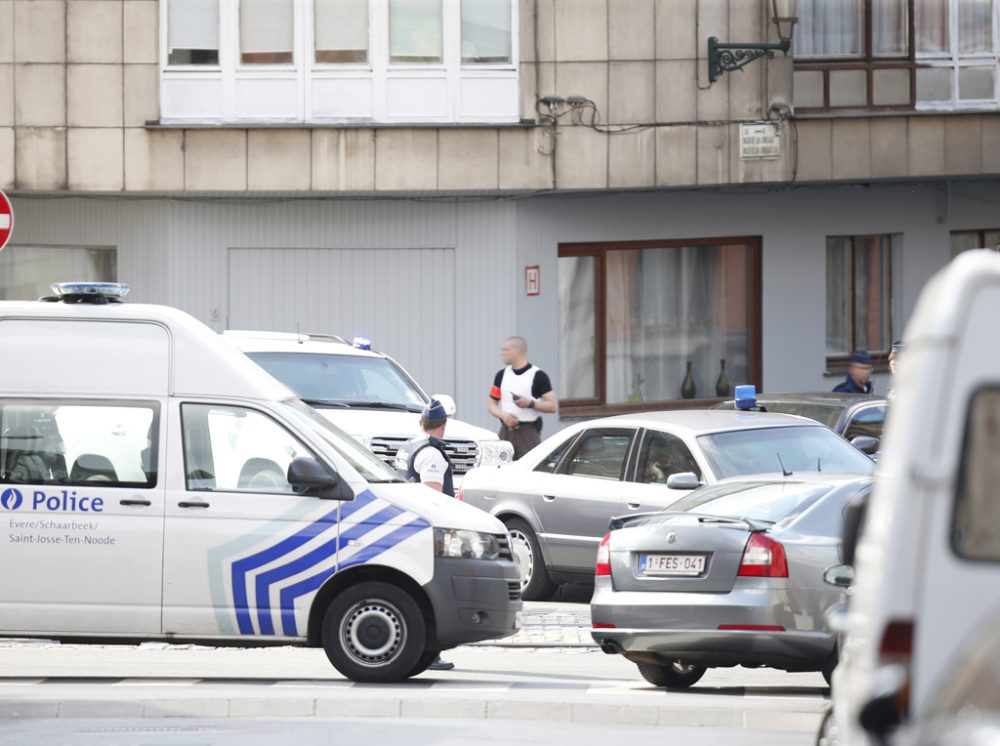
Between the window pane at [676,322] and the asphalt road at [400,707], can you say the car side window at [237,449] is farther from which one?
the window pane at [676,322]

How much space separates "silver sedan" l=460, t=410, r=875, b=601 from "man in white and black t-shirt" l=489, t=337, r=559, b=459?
2.27m

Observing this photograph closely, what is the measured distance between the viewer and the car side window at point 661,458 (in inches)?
545

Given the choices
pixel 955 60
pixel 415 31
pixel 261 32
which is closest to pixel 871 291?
pixel 955 60

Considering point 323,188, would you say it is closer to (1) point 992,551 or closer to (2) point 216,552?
(2) point 216,552

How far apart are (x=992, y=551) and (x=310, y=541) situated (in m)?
6.38

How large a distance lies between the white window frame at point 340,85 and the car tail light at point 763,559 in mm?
13908

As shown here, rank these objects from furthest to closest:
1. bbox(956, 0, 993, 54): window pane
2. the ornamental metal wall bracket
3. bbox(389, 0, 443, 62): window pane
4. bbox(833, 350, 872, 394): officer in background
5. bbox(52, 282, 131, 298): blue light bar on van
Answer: bbox(956, 0, 993, 54): window pane, bbox(389, 0, 443, 62): window pane, the ornamental metal wall bracket, bbox(833, 350, 872, 394): officer in background, bbox(52, 282, 131, 298): blue light bar on van

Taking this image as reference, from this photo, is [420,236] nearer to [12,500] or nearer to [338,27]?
[338,27]

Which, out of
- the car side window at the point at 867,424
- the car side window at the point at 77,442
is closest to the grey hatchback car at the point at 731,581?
the car side window at the point at 77,442

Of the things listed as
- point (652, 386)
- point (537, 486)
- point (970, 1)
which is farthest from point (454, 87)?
point (537, 486)

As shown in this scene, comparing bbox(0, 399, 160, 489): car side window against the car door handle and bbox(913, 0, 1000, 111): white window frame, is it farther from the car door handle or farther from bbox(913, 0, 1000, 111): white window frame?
bbox(913, 0, 1000, 111): white window frame

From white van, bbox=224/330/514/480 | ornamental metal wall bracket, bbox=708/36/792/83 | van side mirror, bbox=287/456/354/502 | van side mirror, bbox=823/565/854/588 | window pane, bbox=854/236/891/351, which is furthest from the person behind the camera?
window pane, bbox=854/236/891/351

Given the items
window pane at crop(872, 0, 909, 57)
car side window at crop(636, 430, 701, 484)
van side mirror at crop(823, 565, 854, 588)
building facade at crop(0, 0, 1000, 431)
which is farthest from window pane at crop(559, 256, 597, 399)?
van side mirror at crop(823, 565, 854, 588)

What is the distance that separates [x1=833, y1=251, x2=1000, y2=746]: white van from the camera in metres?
4.42
